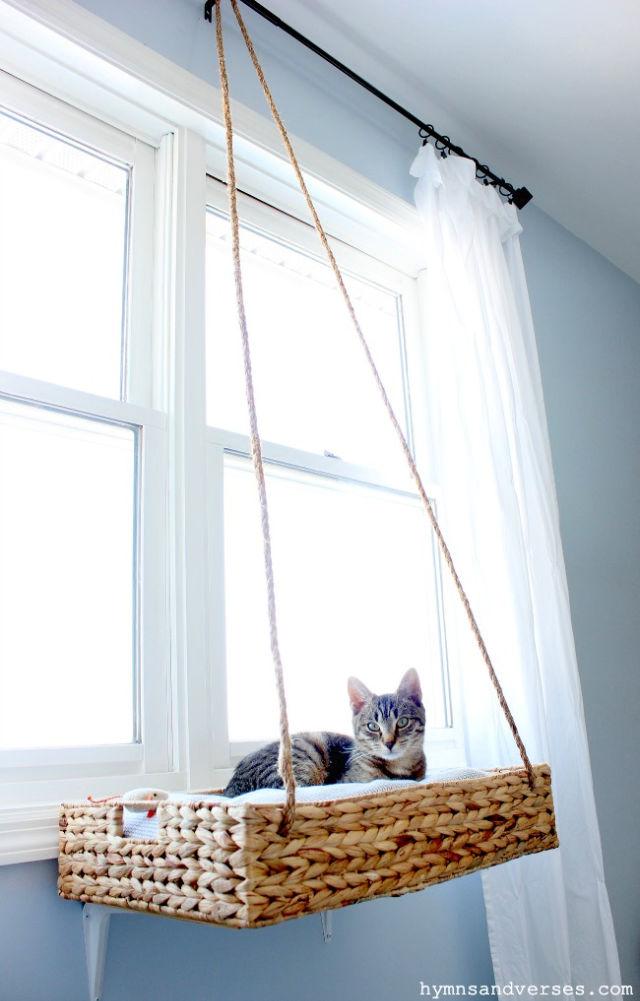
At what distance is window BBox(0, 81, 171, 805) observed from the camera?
4.08 feet

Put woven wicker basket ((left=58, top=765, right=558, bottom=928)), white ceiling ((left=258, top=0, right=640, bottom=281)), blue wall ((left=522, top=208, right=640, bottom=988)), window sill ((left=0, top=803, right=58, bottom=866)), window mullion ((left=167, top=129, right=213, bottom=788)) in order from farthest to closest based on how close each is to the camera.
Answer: blue wall ((left=522, top=208, right=640, bottom=988)) → white ceiling ((left=258, top=0, right=640, bottom=281)) → window mullion ((left=167, top=129, right=213, bottom=788)) → window sill ((left=0, top=803, right=58, bottom=866)) → woven wicker basket ((left=58, top=765, right=558, bottom=928))

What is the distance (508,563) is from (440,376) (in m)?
0.48

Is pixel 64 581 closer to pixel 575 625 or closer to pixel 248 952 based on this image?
pixel 248 952

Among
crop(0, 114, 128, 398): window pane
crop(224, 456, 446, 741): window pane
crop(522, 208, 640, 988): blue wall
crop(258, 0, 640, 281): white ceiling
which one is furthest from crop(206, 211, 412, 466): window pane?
crop(522, 208, 640, 988): blue wall

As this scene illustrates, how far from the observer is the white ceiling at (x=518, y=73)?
1.88m

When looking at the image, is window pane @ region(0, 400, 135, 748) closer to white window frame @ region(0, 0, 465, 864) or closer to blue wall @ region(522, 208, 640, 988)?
white window frame @ region(0, 0, 465, 864)

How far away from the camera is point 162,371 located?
1.49 m

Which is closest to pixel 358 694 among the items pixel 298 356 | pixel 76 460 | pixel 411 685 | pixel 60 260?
pixel 411 685

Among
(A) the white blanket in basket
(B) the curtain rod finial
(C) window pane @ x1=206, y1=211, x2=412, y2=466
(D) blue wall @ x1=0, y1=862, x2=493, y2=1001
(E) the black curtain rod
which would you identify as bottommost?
(D) blue wall @ x1=0, y1=862, x2=493, y2=1001

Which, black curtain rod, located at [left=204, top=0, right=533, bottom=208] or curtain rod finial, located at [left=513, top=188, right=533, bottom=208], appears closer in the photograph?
black curtain rod, located at [left=204, top=0, right=533, bottom=208]

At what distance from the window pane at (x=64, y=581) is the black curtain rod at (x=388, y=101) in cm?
96

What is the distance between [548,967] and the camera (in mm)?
1519

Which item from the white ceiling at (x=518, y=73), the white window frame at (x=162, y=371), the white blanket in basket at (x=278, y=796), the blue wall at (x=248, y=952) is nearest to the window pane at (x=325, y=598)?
the white window frame at (x=162, y=371)

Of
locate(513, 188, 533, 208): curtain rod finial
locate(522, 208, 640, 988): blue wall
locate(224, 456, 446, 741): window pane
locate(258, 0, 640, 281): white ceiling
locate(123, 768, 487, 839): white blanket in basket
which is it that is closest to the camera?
locate(123, 768, 487, 839): white blanket in basket
